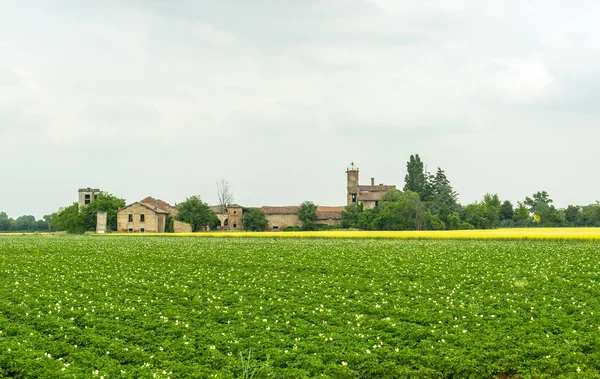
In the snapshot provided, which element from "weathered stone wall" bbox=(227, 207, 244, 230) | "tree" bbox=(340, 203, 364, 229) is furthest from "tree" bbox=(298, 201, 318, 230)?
"weathered stone wall" bbox=(227, 207, 244, 230)

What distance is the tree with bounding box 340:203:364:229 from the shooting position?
11631 centimetres

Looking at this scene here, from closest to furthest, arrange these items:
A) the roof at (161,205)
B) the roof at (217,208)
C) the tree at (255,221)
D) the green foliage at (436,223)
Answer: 1. the green foliage at (436,223)
2. the tree at (255,221)
3. the roof at (161,205)
4. the roof at (217,208)

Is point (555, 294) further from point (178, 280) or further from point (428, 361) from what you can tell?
point (178, 280)

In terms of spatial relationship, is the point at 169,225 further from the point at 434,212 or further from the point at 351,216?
the point at 434,212

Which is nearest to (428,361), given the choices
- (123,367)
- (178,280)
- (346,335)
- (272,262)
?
(346,335)

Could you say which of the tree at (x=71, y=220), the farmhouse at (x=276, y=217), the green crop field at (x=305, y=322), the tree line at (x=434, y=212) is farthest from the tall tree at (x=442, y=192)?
the green crop field at (x=305, y=322)

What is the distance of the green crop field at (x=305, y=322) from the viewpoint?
39.3 feet

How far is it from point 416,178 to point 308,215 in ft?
92.5

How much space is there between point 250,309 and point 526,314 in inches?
328

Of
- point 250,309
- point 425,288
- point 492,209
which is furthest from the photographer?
point 492,209

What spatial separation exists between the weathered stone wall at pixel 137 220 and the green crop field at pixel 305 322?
84769mm

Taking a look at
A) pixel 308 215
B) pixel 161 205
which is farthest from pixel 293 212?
pixel 161 205

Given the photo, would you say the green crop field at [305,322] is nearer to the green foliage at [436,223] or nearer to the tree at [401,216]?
the tree at [401,216]

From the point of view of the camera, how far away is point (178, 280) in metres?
23.6
